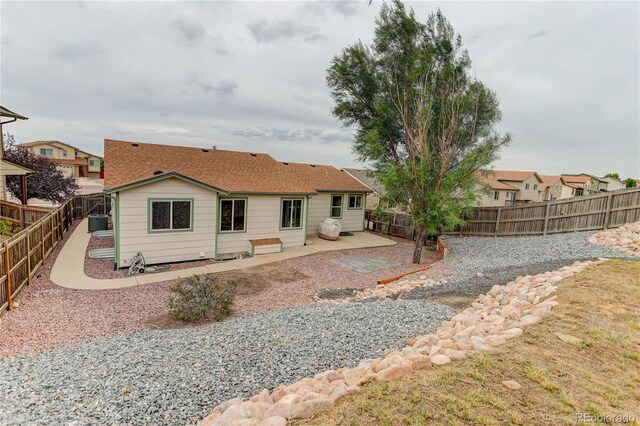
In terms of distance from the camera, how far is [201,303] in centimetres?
692

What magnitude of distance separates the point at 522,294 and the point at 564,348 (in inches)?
87.7

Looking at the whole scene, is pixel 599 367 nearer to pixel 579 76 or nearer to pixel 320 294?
pixel 320 294

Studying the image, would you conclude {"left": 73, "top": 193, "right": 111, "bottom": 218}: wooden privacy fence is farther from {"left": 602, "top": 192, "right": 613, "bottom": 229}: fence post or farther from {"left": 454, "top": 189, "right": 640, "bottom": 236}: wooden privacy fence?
{"left": 602, "top": 192, "right": 613, "bottom": 229}: fence post

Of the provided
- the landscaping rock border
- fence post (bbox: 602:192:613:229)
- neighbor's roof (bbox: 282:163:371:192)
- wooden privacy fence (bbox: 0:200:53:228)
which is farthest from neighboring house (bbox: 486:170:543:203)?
wooden privacy fence (bbox: 0:200:53:228)

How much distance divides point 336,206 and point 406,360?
50.7ft

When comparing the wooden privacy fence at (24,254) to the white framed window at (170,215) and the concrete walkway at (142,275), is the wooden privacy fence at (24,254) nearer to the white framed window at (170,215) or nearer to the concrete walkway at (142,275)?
the concrete walkway at (142,275)

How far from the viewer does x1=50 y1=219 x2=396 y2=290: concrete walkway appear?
29.9 feet

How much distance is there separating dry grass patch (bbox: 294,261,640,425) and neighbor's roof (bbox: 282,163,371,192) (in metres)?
14.5

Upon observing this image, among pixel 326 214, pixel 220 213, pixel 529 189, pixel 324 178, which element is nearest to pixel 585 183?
pixel 529 189

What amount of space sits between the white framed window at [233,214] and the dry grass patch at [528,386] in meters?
10.7

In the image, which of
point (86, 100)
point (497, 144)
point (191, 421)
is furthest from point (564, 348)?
point (86, 100)

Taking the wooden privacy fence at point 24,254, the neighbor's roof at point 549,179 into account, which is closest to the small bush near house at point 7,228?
the wooden privacy fence at point 24,254

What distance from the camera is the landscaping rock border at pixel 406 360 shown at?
284 cm

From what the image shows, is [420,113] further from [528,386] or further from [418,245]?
[528,386]
